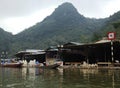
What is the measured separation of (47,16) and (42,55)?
106469 millimetres

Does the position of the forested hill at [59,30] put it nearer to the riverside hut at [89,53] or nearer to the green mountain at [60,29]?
the green mountain at [60,29]

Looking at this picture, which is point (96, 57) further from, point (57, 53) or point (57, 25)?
point (57, 25)

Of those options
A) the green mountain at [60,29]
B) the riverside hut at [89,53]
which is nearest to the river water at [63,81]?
the riverside hut at [89,53]

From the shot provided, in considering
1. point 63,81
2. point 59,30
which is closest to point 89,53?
point 63,81

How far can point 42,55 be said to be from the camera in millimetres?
69312

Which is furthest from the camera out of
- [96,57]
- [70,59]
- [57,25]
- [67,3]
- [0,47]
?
[67,3]

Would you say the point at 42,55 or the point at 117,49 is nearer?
the point at 117,49

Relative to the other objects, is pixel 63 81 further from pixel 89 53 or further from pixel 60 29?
pixel 60 29

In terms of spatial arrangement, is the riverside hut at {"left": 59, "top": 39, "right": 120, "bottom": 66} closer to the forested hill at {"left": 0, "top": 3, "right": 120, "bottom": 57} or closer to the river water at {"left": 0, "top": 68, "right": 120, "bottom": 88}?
the river water at {"left": 0, "top": 68, "right": 120, "bottom": 88}

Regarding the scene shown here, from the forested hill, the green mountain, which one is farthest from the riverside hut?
the green mountain

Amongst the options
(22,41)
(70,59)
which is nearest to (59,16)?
(22,41)

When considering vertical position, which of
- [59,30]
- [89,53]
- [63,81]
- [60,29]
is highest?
[60,29]

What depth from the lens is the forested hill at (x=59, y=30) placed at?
4535 inches

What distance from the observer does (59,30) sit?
143m
